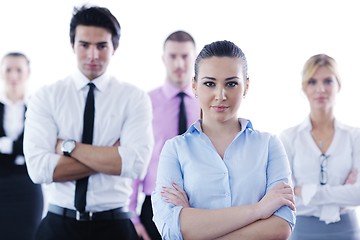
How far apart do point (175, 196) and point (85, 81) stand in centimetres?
111

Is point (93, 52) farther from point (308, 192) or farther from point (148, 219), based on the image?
point (308, 192)

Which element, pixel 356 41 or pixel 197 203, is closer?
pixel 197 203

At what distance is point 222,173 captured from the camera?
1.97 metres

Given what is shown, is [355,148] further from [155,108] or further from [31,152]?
[31,152]

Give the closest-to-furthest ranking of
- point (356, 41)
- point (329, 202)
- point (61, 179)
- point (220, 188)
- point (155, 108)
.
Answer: point (220, 188)
point (61, 179)
point (329, 202)
point (155, 108)
point (356, 41)

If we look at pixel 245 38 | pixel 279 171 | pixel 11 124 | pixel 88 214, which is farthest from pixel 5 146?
pixel 279 171

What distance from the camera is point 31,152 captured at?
269cm

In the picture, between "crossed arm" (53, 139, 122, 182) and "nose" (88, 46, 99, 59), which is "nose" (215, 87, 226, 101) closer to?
"crossed arm" (53, 139, 122, 182)

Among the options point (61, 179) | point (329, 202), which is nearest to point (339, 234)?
point (329, 202)

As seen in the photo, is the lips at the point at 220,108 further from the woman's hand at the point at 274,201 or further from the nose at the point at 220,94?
the woman's hand at the point at 274,201

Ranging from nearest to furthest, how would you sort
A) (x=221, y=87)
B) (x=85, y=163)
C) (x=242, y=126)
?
(x=221, y=87)
(x=242, y=126)
(x=85, y=163)

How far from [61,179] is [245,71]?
1078 mm

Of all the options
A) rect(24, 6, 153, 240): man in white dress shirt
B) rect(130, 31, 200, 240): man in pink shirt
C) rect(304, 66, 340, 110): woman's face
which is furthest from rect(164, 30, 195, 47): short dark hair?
rect(304, 66, 340, 110): woman's face

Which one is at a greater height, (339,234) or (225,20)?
(225,20)
